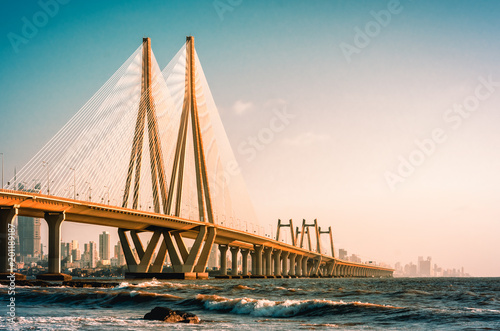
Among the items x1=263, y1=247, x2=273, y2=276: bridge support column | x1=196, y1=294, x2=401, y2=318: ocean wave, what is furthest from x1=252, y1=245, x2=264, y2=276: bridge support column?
x1=196, y1=294, x2=401, y2=318: ocean wave

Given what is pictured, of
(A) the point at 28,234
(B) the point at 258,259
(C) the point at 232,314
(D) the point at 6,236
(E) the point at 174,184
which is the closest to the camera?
(C) the point at 232,314

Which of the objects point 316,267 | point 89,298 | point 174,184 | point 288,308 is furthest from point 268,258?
point 288,308

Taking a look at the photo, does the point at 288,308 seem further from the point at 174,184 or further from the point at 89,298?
the point at 174,184

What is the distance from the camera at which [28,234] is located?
150m

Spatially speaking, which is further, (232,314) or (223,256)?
(223,256)

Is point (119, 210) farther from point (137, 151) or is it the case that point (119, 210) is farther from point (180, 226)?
point (180, 226)

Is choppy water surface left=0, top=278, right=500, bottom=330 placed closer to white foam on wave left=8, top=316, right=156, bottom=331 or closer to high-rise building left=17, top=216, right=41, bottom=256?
white foam on wave left=8, top=316, right=156, bottom=331

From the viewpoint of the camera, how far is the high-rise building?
145 metres

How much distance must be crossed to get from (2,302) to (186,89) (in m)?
38.1

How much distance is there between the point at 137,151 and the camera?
53375mm

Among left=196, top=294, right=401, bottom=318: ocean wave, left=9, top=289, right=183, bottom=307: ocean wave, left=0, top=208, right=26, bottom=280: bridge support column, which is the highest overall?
left=0, top=208, right=26, bottom=280: bridge support column

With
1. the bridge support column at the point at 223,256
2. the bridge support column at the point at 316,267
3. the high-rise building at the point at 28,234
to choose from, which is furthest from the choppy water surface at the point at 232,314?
the bridge support column at the point at 316,267

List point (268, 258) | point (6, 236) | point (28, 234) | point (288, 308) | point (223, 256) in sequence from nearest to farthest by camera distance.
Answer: point (288, 308) → point (6, 236) → point (223, 256) → point (268, 258) → point (28, 234)

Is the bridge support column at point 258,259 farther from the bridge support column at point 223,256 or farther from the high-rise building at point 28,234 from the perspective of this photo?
the high-rise building at point 28,234
